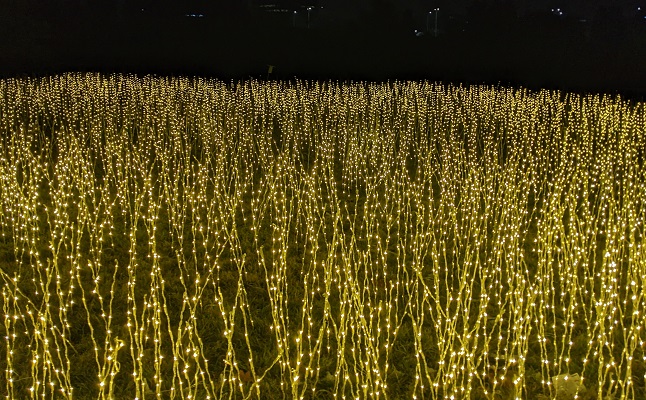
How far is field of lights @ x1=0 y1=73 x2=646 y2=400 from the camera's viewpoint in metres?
3.06

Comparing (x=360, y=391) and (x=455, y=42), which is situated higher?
(x=455, y=42)

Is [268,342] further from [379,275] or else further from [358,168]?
[358,168]

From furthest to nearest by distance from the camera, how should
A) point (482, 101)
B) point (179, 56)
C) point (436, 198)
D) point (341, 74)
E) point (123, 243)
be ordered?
1. point (179, 56)
2. point (341, 74)
3. point (482, 101)
4. point (436, 198)
5. point (123, 243)

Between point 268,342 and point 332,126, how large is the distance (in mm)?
5455

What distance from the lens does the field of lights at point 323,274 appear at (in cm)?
306

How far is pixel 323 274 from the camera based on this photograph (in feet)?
14.1

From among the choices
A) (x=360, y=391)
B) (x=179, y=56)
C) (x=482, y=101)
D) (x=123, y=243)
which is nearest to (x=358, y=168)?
(x=123, y=243)

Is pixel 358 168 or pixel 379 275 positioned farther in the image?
pixel 358 168

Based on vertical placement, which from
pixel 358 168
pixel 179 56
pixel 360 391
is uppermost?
pixel 179 56

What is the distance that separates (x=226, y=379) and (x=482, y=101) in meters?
8.91

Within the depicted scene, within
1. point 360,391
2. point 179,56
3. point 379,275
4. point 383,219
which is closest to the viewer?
point 360,391

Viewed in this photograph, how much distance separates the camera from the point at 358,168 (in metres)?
6.67

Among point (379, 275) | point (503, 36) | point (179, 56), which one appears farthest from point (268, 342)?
point (503, 36)

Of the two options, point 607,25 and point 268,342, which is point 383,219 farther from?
point 607,25
